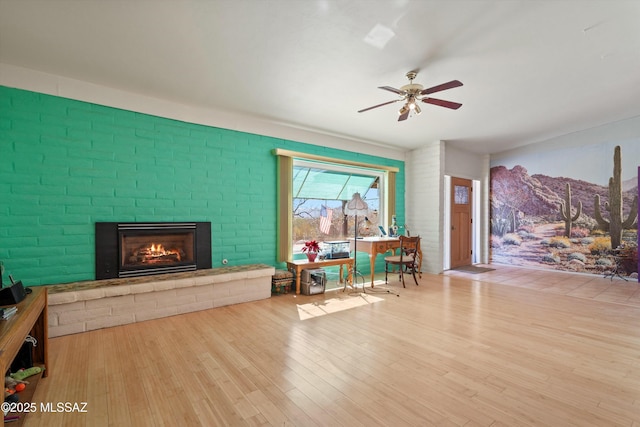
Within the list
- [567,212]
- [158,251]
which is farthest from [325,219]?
[567,212]

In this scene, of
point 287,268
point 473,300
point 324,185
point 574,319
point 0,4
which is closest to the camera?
point 0,4

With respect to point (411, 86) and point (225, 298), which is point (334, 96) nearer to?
point (411, 86)

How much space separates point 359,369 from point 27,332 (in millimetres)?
2248

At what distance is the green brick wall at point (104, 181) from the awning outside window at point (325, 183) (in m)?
0.78

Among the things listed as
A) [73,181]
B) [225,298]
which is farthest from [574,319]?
[73,181]

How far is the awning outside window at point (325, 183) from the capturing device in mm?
5363

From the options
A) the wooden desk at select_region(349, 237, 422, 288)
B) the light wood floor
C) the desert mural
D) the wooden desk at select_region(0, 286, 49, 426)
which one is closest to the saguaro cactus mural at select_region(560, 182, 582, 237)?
the desert mural

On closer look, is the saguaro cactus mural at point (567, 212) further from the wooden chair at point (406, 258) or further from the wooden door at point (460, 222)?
the wooden chair at point (406, 258)

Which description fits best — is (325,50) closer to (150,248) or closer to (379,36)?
(379,36)

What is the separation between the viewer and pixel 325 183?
5.68 metres

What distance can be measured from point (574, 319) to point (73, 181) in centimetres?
614

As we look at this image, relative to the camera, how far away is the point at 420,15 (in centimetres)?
243

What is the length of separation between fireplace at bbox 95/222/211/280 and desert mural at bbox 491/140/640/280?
7047 mm

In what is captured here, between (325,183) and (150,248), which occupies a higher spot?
(325,183)
